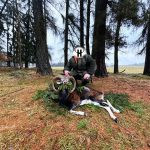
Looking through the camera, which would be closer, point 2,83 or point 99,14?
point 2,83

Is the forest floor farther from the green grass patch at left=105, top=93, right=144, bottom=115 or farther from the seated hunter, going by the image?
the seated hunter

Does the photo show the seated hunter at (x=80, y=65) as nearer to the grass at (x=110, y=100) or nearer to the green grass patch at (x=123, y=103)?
the grass at (x=110, y=100)

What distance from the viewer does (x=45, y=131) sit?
7.92 metres

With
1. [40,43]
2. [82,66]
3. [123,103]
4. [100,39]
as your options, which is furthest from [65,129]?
[40,43]

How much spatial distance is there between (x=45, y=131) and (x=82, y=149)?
39.3 inches

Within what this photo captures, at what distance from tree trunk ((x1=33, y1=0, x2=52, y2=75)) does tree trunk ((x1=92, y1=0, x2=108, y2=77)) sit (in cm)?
205

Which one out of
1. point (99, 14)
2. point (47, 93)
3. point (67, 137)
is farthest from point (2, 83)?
point (67, 137)

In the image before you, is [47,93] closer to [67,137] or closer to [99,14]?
[67,137]

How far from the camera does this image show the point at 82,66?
30.9 ft

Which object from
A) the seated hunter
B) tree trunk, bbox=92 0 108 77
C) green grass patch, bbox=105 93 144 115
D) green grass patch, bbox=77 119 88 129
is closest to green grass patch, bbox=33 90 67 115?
green grass patch, bbox=77 119 88 129

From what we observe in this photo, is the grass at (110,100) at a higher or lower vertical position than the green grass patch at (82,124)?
higher

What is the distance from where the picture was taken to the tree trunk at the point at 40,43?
49.5 ft

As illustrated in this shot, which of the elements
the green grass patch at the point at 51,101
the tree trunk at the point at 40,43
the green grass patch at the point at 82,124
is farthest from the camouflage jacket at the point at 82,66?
the tree trunk at the point at 40,43

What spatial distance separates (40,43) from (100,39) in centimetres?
256
